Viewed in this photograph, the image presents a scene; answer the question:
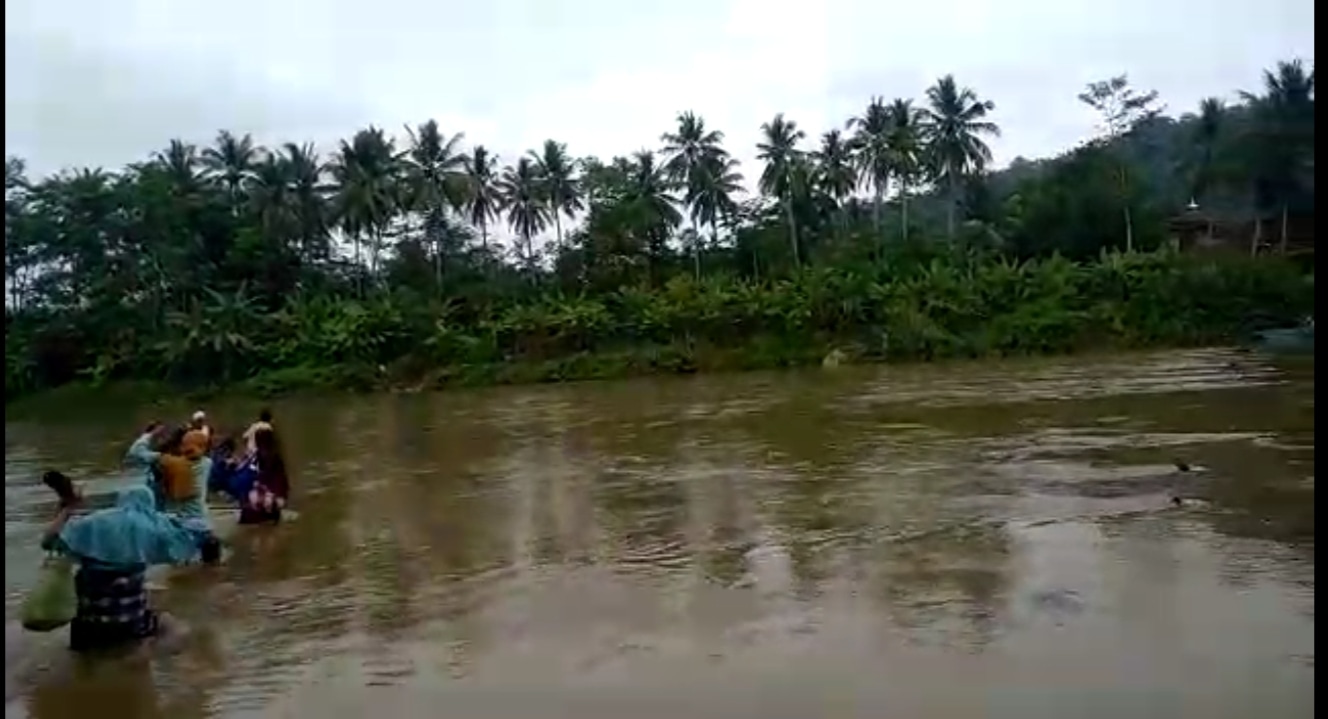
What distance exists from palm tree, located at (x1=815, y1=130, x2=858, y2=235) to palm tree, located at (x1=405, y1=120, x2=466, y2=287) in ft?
42.2

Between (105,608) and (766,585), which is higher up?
(105,608)

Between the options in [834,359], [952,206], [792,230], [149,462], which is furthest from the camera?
[952,206]

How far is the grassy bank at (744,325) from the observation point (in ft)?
121

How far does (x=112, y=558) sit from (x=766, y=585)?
3.50m

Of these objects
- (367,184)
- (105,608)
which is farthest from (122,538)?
(367,184)

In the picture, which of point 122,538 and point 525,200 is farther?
point 525,200

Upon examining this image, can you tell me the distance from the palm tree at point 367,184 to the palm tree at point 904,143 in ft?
57.2

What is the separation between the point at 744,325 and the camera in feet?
130

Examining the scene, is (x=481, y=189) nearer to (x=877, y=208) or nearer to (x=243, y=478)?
(x=877, y=208)

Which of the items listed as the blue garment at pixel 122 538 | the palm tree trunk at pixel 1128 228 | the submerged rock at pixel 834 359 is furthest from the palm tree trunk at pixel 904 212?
the blue garment at pixel 122 538

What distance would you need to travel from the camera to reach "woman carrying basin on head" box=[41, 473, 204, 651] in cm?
619

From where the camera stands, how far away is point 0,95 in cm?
249

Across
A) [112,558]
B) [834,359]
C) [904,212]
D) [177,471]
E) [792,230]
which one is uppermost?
[904,212]

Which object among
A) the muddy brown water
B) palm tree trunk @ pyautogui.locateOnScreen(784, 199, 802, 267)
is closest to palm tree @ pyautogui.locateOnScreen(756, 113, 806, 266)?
palm tree trunk @ pyautogui.locateOnScreen(784, 199, 802, 267)
